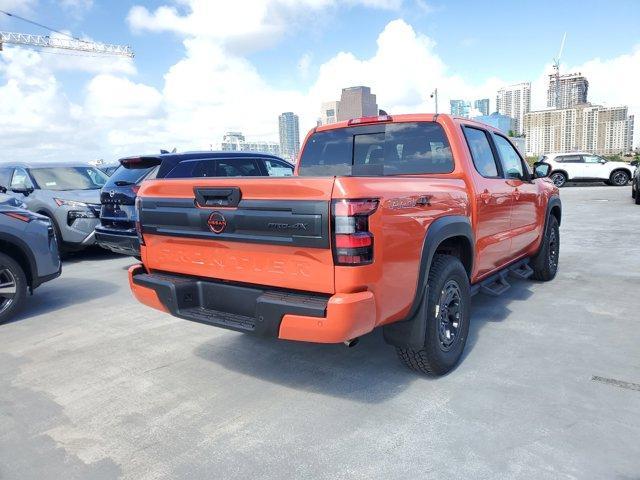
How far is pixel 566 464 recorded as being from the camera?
2.37 meters

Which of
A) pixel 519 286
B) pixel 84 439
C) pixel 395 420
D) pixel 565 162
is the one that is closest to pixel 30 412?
pixel 84 439

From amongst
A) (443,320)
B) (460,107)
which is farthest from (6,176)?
(460,107)

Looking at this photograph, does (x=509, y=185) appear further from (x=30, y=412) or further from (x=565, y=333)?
(x=30, y=412)

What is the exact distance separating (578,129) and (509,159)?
76.4m

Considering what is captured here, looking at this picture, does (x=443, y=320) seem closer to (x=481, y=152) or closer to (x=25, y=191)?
(x=481, y=152)

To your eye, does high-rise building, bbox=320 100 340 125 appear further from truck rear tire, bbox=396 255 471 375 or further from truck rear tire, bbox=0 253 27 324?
truck rear tire, bbox=0 253 27 324

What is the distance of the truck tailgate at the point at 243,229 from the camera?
2.55 metres

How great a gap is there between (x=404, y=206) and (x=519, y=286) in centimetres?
371

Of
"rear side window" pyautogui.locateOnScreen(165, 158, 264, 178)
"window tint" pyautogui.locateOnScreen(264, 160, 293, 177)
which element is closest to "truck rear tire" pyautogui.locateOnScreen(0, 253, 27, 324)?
"rear side window" pyautogui.locateOnScreen(165, 158, 264, 178)

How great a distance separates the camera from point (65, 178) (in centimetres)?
901

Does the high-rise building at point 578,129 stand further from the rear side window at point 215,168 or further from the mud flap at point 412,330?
the mud flap at point 412,330

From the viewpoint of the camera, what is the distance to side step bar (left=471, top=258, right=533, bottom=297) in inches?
166

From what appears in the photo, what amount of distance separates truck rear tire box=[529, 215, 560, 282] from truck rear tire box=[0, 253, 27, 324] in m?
5.82

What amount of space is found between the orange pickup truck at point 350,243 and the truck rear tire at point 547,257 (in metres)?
1.73
